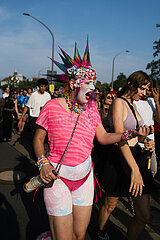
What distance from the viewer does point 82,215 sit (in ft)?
6.43

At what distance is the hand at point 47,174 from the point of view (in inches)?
69.4

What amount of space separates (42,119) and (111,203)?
1.29 m

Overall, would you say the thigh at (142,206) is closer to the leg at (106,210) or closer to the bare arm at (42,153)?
the leg at (106,210)

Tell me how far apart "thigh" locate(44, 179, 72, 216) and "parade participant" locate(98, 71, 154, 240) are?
70cm

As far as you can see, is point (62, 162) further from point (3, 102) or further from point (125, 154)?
point (3, 102)

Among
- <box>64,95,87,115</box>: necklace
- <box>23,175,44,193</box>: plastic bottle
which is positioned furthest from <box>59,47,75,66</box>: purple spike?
<box>23,175,44,193</box>: plastic bottle

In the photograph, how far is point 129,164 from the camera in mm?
2270

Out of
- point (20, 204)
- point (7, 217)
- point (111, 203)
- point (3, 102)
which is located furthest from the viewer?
point (3, 102)

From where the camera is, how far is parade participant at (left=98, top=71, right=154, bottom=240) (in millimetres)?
2318

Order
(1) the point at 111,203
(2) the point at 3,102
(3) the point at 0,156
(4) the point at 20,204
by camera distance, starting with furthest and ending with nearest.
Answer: (2) the point at 3,102 → (3) the point at 0,156 → (4) the point at 20,204 → (1) the point at 111,203

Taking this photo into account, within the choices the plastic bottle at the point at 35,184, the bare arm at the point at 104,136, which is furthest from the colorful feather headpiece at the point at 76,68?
the plastic bottle at the point at 35,184

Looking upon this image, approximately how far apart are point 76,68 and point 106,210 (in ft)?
5.23

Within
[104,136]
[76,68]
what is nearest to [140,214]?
[104,136]

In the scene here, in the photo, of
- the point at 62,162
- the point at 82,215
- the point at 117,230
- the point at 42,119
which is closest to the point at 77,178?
the point at 62,162
